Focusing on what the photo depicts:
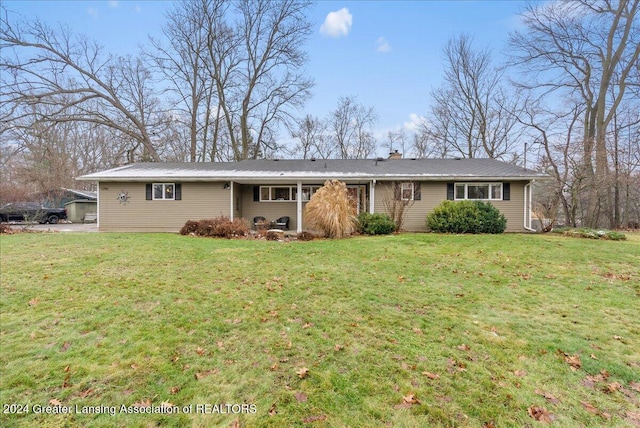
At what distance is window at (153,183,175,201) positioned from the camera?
44.1ft

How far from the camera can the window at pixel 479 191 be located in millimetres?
13047

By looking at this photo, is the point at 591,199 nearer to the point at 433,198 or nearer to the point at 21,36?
the point at 433,198

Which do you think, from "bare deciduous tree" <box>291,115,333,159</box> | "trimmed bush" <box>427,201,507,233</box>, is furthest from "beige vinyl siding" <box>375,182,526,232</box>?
"bare deciduous tree" <box>291,115,333,159</box>

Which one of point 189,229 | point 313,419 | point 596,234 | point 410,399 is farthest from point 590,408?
point 189,229

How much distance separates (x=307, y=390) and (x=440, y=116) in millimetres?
26249

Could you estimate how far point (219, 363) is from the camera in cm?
297

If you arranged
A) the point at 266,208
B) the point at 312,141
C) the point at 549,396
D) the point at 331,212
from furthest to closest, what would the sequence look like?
the point at 312,141
the point at 266,208
the point at 331,212
the point at 549,396

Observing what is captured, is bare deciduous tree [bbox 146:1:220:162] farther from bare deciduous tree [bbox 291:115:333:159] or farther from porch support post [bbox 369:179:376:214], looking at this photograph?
porch support post [bbox 369:179:376:214]

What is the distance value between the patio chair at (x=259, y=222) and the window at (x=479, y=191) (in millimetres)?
8682

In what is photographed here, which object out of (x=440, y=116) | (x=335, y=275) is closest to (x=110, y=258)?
(x=335, y=275)

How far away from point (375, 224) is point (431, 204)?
3310 mm

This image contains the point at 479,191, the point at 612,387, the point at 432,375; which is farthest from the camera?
the point at 479,191

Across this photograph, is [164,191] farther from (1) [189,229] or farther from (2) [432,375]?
(2) [432,375]

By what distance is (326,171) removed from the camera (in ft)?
46.5
